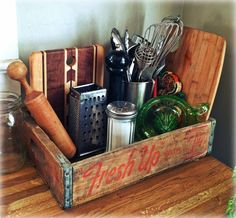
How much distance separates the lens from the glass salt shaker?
61 cm

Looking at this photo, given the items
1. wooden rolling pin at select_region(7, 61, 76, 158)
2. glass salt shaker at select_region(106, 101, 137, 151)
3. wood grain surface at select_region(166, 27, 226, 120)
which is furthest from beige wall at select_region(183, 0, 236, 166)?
wooden rolling pin at select_region(7, 61, 76, 158)

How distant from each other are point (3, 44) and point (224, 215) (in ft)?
1.62

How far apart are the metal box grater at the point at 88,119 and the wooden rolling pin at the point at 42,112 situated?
1.0 inches

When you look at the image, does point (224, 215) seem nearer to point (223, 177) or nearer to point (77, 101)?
point (223, 177)

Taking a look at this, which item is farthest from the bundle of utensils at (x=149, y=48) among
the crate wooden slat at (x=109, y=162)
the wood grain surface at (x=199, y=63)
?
the crate wooden slat at (x=109, y=162)

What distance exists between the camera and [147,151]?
Result: 24.0 inches

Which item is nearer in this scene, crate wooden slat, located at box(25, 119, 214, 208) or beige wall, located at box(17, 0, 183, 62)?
crate wooden slat, located at box(25, 119, 214, 208)

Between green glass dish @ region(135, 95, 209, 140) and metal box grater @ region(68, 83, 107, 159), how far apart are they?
79mm

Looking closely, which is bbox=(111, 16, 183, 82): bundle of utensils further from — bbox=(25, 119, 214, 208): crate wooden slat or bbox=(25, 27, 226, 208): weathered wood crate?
bbox=(25, 119, 214, 208): crate wooden slat

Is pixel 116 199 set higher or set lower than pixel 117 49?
lower

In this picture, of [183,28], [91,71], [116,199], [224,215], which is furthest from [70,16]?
[224,215]

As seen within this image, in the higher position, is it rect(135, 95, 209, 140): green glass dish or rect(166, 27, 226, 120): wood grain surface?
rect(166, 27, 226, 120): wood grain surface

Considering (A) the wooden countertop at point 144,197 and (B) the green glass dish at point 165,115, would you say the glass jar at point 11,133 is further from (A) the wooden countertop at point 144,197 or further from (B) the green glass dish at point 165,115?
(B) the green glass dish at point 165,115

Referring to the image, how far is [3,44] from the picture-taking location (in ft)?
2.10
